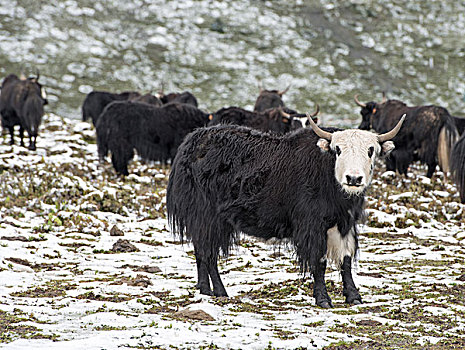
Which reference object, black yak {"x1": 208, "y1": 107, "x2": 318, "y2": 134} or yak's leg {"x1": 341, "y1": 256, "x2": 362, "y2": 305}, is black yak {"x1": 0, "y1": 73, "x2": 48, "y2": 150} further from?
yak's leg {"x1": 341, "y1": 256, "x2": 362, "y2": 305}

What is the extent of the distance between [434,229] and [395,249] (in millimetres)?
1345

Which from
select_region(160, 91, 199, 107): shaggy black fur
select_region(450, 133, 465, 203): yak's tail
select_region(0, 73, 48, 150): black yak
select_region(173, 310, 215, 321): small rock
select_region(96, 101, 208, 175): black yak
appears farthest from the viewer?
select_region(160, 91, 199, 107): shaggy black fur

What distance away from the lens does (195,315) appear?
421 cm

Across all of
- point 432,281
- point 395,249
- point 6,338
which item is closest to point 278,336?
point 6,338

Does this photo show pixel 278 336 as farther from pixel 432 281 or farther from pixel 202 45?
pixel 202 45

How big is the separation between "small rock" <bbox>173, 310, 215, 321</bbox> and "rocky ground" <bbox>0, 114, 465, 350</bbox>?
1 cm

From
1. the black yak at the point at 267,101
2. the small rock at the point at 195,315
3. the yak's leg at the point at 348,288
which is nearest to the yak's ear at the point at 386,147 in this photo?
the yak's leg at the point at 348,288

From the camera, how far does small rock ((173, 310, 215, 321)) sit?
164 inches

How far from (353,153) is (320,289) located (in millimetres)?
1109

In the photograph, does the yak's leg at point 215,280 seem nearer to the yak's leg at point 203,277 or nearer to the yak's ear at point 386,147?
the yak's leg at point 203,277

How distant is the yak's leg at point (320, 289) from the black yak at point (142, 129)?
23.7 feet

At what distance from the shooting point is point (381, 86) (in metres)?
32.6

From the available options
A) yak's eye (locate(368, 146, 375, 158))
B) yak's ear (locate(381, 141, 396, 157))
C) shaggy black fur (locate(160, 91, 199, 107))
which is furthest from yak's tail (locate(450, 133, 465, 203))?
shaggy black fur (locate(160, 91, 199, 107))

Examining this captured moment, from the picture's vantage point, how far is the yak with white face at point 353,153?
4.56m
